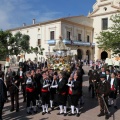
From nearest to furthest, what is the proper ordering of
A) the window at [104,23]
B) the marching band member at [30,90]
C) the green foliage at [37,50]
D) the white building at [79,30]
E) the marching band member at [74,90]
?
1. the marching band member at [74,90]
2. the marching band member at [30,90]
3. the white building at [79,30]
4. the green foliage at [37,50]
5. the window at [104,23]

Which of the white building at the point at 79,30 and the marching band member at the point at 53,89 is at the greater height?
the white building at the point at 79,30

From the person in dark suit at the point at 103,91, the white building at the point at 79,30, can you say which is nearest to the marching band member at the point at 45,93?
the person in dark suit at the point at 103,91

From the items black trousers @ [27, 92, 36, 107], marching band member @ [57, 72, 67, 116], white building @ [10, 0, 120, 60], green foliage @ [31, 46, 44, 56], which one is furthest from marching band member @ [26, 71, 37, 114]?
green foliage @ [31, 46, 44, 56]

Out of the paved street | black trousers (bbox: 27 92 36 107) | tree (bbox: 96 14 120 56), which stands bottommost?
the paved street

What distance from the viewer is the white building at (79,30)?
1649 inches

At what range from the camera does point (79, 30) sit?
45000 mm

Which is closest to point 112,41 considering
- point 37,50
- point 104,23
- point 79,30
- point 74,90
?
point 74,90

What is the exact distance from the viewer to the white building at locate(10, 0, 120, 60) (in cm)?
4188

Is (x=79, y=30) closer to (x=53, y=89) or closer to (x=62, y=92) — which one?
(x=53, y=89)

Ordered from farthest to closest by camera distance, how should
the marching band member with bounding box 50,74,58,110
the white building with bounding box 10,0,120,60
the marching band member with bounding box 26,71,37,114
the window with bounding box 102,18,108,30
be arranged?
the window with bounding box 102,18,108,30 < the white building with bounding box 10,0,120,60 < the marching band member with bounding box 50,74,58,110 < the marching band member with bounding box 26,71,37,114

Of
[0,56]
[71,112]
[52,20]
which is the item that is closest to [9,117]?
[71,112]

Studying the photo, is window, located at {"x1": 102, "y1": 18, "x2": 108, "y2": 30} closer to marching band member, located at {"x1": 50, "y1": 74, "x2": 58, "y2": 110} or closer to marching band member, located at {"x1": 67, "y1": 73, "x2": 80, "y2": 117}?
marching band member, located at {"x1": 50, "y1": 74, "x2": 58, "y2": 110}

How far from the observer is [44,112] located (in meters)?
8.41

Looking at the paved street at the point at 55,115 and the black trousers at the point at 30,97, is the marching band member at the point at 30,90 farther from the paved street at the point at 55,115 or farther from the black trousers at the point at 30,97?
the paved street at the point at 55,115
